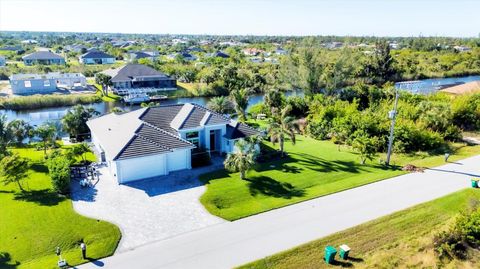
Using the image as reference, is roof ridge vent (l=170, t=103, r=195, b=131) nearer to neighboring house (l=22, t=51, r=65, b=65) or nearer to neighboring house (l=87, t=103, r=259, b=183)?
neighboring house (l=87, t=103, r=259, b=183)

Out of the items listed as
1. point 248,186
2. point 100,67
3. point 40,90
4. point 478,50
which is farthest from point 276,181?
point 478,50

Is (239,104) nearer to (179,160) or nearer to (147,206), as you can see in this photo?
(179,160)

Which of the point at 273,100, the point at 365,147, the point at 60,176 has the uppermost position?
the point at 273,100

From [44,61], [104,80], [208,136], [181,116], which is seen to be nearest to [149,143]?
[181,116]

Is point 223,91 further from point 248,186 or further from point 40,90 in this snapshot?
point 248,186

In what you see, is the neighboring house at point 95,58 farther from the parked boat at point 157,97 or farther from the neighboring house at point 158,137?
the neighboring house at point 158,137

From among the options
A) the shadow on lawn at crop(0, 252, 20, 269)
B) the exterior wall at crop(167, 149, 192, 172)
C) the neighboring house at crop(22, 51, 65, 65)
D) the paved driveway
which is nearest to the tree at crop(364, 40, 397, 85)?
the exterior wall at crop(167, 149, 192, 172)
